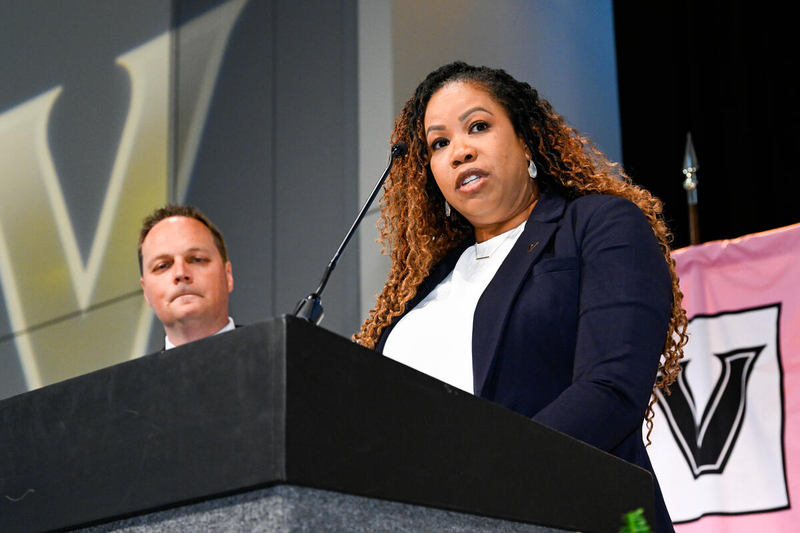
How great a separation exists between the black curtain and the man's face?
1480 millimetres

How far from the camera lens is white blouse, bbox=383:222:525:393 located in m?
1.40

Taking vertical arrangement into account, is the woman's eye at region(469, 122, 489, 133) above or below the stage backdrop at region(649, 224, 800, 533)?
above

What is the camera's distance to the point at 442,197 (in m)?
1.82

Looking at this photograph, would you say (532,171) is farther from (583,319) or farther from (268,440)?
(268,440)

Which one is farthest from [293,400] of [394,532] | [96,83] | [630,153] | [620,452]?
[96,83]

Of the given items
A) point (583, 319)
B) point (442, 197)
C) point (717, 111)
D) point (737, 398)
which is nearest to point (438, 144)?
point (442, 197)

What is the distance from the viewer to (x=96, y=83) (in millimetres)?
4484

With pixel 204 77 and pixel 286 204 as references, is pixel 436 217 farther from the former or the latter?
pixel 204 77

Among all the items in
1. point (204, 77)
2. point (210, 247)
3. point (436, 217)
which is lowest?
point (436, 217)

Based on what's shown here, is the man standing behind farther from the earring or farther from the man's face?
the earring

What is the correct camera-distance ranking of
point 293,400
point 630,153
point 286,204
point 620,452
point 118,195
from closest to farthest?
point 293,400 → point 620,452 → point 286,204 → point 630,153 → point 118,195

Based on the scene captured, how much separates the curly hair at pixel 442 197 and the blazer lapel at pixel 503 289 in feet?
0.46

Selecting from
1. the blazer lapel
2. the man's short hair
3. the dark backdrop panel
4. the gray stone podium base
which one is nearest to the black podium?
the gray stone podium base

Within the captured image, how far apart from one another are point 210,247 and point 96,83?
6.59 ft
